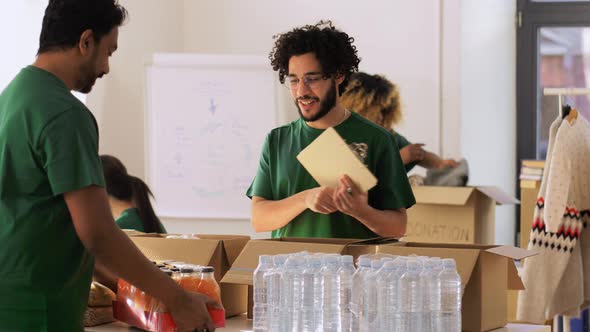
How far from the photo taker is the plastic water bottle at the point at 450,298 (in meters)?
1.92

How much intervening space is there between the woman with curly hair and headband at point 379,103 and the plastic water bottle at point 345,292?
213cm

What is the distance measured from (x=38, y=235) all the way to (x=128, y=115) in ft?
11.9

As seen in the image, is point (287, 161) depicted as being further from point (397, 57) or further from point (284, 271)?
point (397, 57)

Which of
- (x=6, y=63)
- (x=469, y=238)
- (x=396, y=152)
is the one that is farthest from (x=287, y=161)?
(x=6, y=63)

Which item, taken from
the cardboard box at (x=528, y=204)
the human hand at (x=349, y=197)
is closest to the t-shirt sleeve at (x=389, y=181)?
the human hand at (x=349, y=197)

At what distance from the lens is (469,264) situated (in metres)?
2.09

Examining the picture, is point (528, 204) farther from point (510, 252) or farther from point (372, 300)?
point (372, 300)

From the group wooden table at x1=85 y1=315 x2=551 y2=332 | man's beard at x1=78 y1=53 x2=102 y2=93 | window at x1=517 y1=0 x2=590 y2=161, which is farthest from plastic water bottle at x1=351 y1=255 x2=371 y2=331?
window at x1=517 y1=0 x2=590 y2=161

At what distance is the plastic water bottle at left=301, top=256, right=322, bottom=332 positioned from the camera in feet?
6.39

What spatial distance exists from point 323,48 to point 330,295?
0.91 meters

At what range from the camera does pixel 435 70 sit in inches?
196

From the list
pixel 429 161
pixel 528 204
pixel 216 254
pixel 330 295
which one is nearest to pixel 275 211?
pixel 216 254

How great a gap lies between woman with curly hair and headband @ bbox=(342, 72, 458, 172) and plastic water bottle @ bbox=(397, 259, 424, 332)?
222 cm

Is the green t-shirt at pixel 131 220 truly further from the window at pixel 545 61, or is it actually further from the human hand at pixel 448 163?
the window at pixel 545 61
